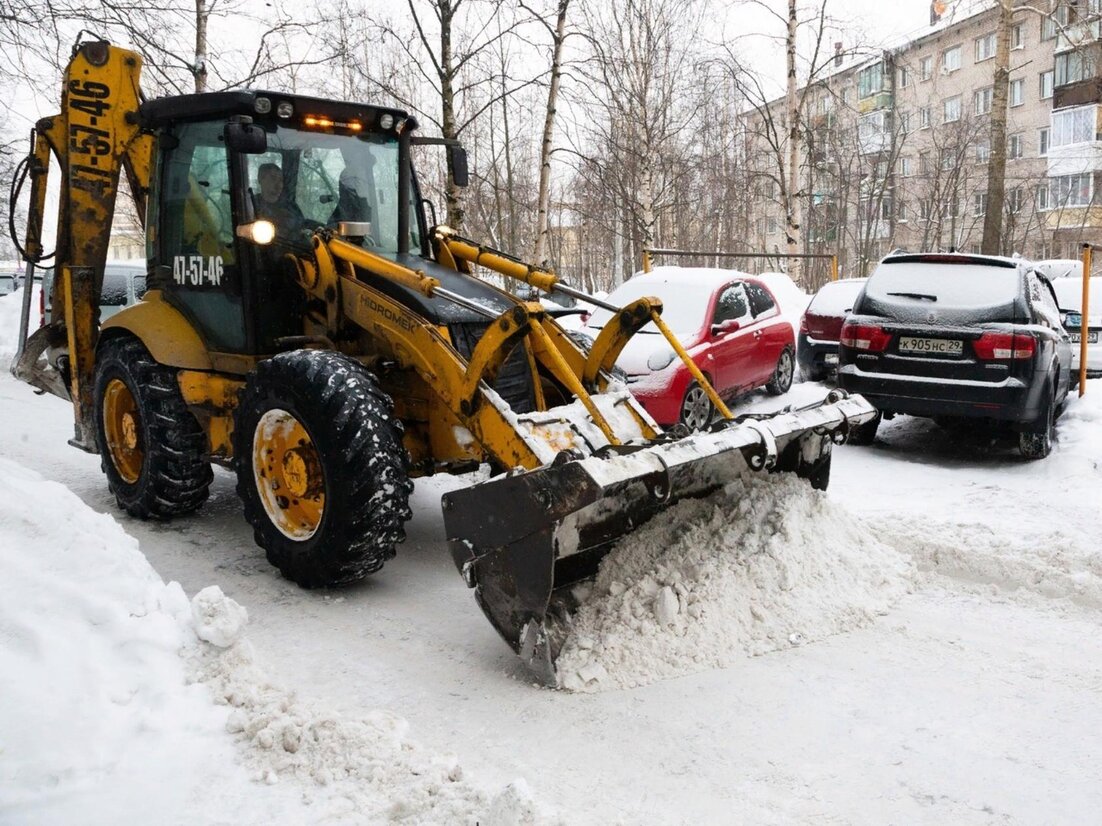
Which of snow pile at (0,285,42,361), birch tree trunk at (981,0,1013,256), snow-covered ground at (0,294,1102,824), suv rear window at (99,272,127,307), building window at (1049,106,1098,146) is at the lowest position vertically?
snow-covered ground at (0,294,1102,824)

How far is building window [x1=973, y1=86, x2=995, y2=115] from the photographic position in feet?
135

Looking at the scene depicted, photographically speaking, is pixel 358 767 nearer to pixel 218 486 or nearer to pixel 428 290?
pixel 428 290

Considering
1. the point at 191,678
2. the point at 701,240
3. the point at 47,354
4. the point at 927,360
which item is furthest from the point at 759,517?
the point at 701,240

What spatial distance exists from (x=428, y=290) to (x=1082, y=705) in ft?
12.0

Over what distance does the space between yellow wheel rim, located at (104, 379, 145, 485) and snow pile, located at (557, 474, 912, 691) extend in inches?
153

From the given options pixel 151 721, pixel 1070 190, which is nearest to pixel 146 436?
pixel 151 721

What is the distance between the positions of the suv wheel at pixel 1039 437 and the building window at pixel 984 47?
3968cm

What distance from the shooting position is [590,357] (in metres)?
5.43

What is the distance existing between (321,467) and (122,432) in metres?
2.58

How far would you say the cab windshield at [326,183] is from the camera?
559 cm

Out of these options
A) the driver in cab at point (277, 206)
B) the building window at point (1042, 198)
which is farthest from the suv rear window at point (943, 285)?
the building window at point (1042, 198)

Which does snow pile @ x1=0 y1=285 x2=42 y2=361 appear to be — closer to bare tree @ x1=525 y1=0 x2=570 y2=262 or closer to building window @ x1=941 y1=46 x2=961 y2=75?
bare tree @ x1=525 y1=0 x2=570 y2=262

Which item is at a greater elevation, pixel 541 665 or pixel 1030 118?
pixel 1030 118

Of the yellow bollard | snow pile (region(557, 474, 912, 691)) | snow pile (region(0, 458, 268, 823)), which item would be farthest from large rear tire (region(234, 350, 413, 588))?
the yellow bollard
